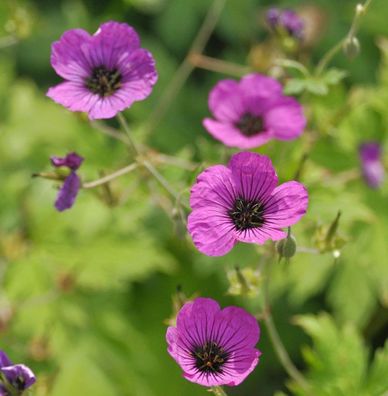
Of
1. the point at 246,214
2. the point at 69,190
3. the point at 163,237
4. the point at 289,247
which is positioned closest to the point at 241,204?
the point at 246,214

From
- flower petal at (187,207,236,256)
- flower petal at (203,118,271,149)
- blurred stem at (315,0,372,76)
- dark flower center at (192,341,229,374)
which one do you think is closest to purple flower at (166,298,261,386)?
dark flower center at (192,341,229,374)

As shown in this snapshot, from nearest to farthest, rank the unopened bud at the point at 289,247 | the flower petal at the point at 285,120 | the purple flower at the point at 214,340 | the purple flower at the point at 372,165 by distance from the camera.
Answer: the purple flower at the point at 214,340
the unopened bud at the point at 289,247
the flower petal at the point at 285,120
the purple flower at the point at 372,165

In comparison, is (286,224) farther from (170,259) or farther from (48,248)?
(170,259)

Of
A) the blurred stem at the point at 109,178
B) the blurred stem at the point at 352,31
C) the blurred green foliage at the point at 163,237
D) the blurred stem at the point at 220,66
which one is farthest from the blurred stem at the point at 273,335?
the blurred stem at the point at 220,66

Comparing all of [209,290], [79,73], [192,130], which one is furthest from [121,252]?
[79,73]

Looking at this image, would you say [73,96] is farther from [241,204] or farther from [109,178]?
[241,204]

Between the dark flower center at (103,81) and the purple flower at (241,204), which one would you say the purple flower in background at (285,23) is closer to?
the dark flower center at (103,81)
